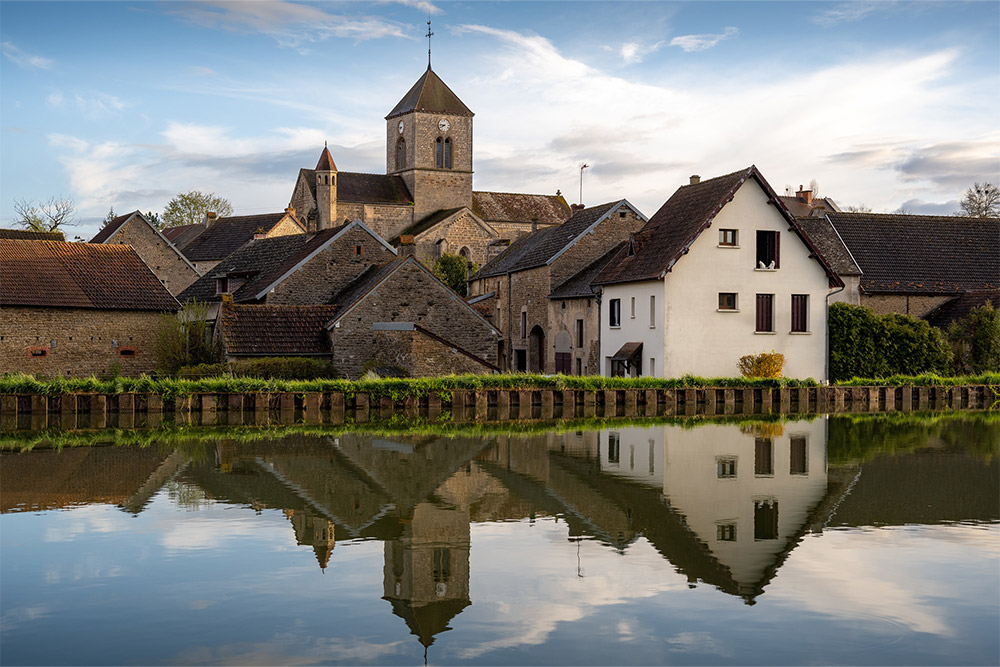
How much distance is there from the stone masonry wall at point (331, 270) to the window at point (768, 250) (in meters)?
13.4

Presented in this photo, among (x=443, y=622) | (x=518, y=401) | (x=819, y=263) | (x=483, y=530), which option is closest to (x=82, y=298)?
(x=518, y=401)

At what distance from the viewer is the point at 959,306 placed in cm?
4088

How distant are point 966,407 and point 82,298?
2962 cm

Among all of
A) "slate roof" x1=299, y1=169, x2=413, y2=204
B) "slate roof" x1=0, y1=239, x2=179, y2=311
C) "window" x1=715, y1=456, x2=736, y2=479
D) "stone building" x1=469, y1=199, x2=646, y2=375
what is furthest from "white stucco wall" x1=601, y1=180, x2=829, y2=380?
"slate roof" x1=299, y1=169, x2=413, y2=204

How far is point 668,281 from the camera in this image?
113 ft

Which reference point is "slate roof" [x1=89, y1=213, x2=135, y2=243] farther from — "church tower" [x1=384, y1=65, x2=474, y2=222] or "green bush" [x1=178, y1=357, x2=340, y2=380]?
"green bush" [x1=178, y1=357, x2=340, y2=380]

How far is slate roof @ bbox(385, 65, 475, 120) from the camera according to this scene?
8344 centimetres

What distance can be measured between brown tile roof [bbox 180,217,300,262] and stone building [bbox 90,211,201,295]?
821cm

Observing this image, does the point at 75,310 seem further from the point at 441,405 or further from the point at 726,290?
the point at 726,290

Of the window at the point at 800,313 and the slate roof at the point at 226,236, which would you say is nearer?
the window at the point at 800,313

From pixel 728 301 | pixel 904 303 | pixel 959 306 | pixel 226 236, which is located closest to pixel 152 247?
pixel 226 236

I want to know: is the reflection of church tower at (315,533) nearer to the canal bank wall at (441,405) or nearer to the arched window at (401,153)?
the canal bank wall at (441,405)

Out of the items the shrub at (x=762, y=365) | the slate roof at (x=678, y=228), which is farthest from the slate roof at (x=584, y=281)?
the shrub at (x=762, y=365)

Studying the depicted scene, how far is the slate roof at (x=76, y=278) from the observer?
35.5 m
